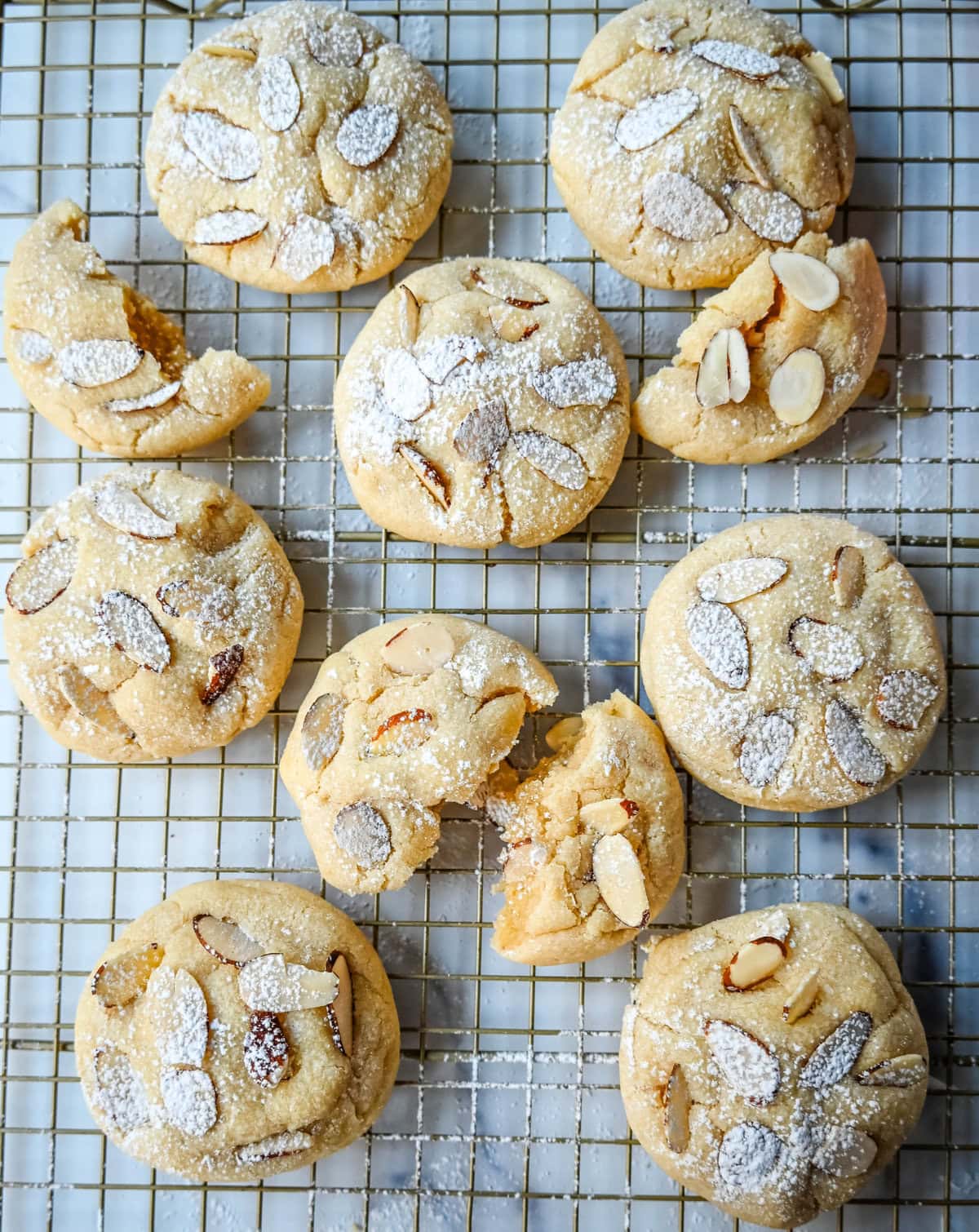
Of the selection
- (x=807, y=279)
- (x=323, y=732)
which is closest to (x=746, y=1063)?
(x=323, y=732)

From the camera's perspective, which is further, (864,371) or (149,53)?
(149,53)

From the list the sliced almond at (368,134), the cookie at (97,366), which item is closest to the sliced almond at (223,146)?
the sliced almond at (368,134)

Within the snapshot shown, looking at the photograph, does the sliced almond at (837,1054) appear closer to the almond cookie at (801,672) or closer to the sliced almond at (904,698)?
the almond cookie at (801,672)

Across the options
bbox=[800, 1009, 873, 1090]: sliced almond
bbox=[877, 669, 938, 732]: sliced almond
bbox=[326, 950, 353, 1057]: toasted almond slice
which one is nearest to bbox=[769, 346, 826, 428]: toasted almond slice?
bbox=[877, 669, 938, 732]: sliced almond

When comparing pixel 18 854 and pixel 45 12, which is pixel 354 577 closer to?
pixel 18 854

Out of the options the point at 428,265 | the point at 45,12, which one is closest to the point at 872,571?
the point at 428,265

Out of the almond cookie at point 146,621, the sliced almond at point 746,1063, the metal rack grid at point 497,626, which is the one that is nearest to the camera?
the sliced almond at point 746,1063

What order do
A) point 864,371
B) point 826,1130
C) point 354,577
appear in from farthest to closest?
point 354,577, point 864,371, point 826,1130

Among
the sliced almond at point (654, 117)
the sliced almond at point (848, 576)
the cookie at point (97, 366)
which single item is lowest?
the sliced almond at point (848, 576)
